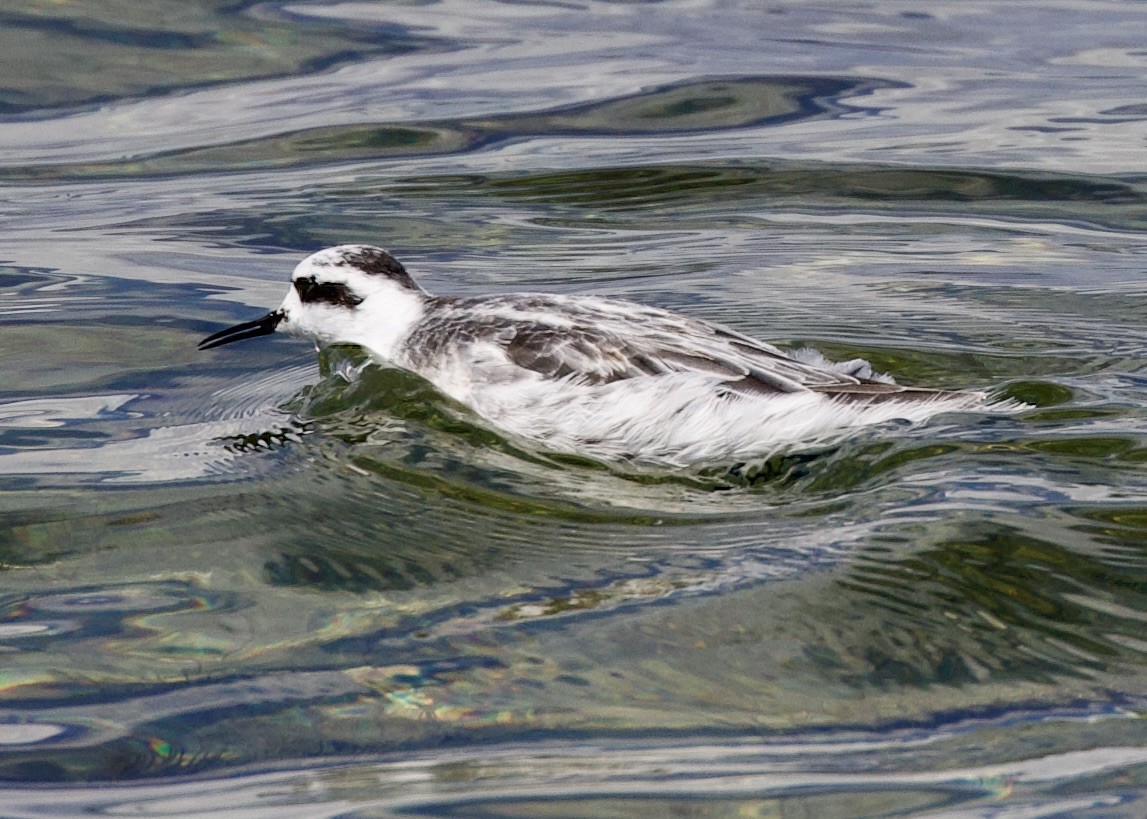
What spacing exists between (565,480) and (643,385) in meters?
0.48

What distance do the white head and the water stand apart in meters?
0.20

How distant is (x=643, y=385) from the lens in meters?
6.23

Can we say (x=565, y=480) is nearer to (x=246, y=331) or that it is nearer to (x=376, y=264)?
(x=376, y=264)

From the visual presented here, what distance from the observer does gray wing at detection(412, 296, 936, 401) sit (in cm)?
618

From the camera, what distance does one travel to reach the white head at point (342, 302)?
7.50 metres

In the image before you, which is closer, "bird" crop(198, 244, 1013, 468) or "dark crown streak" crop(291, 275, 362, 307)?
→ "bird" crop(198, 244, 1013, 468)

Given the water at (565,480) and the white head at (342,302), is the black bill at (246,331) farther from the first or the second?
the water at (565,480)

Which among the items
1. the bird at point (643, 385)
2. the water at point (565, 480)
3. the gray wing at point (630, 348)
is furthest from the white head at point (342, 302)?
the gray wing at point (630, 348)

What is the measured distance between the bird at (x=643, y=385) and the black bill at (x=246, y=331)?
847 millimetres

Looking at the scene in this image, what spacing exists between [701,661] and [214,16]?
1015 cm

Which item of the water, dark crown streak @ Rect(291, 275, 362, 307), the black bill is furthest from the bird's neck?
the black bill

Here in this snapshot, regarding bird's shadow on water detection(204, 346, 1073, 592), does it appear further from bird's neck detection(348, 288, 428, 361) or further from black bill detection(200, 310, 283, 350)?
black bill detection(200, 310, 283, 350)

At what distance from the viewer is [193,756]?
13.5 ft

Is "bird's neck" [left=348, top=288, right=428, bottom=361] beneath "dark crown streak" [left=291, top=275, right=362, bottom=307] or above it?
beneath
